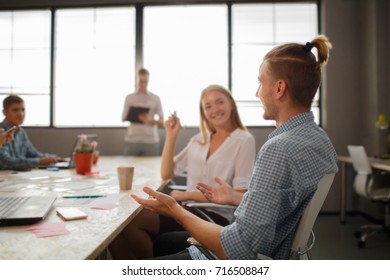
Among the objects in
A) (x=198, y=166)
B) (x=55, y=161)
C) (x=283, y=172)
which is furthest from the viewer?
(x=55, y=161)

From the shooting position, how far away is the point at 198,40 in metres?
4.21

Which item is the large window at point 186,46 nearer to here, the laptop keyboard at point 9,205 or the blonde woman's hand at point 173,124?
the blonde woman's hand at point 173,124

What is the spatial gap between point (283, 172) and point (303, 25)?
12.7 feet

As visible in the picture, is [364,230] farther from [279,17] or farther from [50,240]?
[50,240]

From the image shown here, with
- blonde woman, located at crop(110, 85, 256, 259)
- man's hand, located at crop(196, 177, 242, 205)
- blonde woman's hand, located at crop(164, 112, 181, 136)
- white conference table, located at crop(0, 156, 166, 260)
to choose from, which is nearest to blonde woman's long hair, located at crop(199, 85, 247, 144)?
blonde woman, located at crop(110, 85, 256, 259)

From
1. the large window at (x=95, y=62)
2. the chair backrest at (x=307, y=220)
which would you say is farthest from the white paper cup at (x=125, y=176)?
the large window at (x=95, y=62)

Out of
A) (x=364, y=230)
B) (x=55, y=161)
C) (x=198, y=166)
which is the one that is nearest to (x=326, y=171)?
(x=198, y=166)

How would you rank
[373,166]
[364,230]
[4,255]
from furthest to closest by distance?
[364,230], [373,166], [4,255]

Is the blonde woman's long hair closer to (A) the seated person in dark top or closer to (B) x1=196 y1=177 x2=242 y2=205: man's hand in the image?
(B) x1=196 y1=177 x2=242 y2=205: man's hand

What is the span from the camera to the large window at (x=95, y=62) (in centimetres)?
417

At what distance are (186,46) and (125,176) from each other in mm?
3118

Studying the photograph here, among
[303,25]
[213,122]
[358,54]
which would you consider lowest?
[213,122]

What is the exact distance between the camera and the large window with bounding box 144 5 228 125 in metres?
4.10
